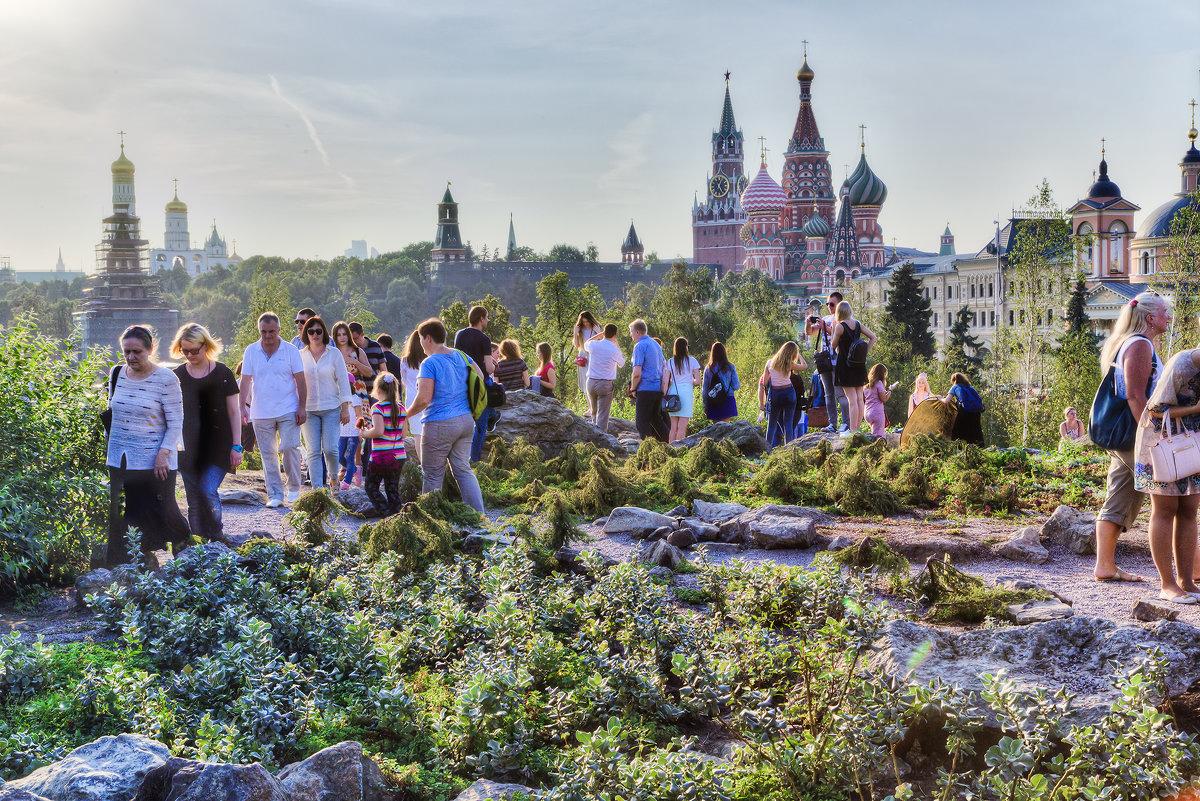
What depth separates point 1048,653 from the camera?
3979 millimetres

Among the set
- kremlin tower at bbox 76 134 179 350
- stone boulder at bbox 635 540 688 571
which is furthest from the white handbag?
kremlin tower at bbox 76 134 179 350

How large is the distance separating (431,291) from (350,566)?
10674cm

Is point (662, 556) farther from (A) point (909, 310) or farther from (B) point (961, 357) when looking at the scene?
(A) point (909, 310)

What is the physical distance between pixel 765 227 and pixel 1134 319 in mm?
96524

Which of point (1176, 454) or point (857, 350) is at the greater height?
point (857, 350)

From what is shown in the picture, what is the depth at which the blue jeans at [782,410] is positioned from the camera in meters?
11.5

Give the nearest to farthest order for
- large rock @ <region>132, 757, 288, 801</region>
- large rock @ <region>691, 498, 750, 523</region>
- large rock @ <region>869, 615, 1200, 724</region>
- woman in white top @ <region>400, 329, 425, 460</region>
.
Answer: large rock @ <region>132, 757, 288, 801</region> → large rock @ <region>869, 615, 1200, 724</region> → large rock @ <region>691, 498, 750, 523</region> → woman in white top @ <region>400, 329, 425, 460</region>

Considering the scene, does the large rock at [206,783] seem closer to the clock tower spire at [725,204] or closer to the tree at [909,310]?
the tree at [909,310]

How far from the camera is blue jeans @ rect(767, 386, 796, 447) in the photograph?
453 inches

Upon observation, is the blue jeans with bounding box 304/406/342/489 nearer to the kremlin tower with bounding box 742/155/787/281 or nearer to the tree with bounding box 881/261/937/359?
the tree with bounding box 881/261/937/359

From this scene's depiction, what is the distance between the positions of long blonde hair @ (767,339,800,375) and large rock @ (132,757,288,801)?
8427mm

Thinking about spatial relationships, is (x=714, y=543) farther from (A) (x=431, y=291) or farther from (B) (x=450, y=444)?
(A) (x=431, y=291)

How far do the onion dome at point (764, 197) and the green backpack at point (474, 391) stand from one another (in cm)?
9523

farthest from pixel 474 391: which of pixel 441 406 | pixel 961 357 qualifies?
pixel 961 357
